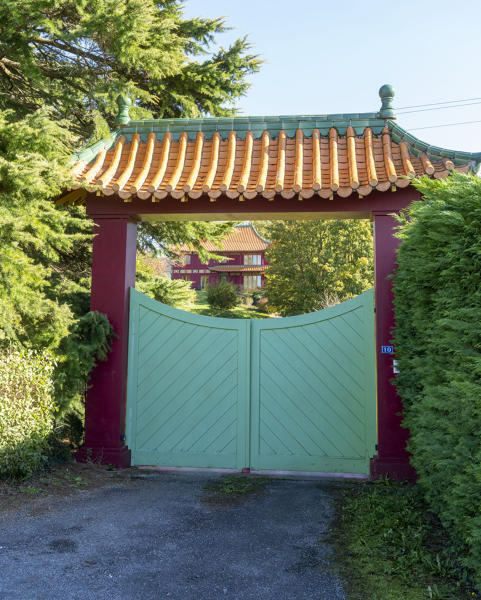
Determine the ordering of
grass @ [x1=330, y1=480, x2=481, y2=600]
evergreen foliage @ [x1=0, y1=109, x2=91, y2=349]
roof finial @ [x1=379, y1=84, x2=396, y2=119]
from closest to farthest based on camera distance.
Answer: grass @ [x1=330, y1=480, x2=481, y2=600], evergreen foliage @ [x1=0, y1=109, x2=91, y2=349], roof finial @ [x1=379, y1=84, x2=396, y2=119]

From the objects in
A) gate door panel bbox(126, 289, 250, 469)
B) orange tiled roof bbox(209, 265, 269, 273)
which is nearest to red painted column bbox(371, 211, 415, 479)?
gate door panel bbox(126, 289, 250, 469)

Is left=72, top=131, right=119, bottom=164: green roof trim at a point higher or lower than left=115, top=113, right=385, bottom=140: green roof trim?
lower

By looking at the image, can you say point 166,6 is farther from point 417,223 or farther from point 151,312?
point 417,223

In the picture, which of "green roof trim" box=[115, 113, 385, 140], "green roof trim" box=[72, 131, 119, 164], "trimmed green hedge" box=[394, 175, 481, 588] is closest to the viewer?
"trimmed green hedge" box=[394, 175, 481, 588]

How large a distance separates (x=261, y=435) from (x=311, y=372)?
93 cm

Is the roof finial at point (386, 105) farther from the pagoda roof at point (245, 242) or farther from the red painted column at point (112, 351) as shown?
the pagoda roof at point (245, 242)

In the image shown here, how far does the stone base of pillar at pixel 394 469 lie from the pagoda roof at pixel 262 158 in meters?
2.93

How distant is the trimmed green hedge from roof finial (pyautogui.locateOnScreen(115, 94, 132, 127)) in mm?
4317

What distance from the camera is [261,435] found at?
5.96m

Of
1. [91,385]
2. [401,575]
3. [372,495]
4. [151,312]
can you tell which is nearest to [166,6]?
[151,312]

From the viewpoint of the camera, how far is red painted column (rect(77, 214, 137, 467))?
6008 millimetres

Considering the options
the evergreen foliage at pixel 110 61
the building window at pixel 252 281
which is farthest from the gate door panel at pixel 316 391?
the building window at pixel 252 281

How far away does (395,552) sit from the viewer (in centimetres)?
351

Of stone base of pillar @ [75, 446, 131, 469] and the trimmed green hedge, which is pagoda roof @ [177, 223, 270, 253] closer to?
stone base of pillar @ [75, 446, 131, 469]
